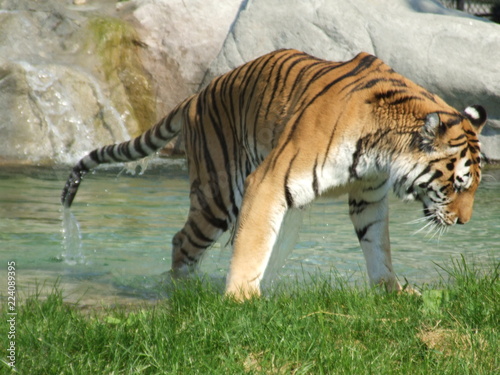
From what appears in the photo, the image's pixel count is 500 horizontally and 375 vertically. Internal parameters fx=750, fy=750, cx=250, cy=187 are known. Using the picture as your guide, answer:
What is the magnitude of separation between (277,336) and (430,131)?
1.42 metres

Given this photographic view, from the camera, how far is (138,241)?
6.17m

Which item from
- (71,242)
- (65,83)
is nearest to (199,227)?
(71,242)

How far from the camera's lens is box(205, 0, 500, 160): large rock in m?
10.4

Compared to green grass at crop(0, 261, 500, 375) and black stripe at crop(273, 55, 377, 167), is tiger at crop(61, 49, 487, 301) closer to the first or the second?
black stripe at crop(273, 55, 377, 167)

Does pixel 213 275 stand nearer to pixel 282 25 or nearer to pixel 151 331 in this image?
pixel 151 331

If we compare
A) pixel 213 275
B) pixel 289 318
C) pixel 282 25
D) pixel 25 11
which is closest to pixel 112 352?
pixel 289 318

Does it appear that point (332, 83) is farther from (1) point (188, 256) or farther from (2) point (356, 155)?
(1) point (188, 256)

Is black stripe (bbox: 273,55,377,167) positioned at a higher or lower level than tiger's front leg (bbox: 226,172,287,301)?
higher

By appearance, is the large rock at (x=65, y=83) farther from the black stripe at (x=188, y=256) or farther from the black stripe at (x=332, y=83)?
the black stripe at (x=332, y=83)

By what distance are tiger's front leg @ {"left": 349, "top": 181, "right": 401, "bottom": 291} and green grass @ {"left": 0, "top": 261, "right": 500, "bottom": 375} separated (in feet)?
2.51

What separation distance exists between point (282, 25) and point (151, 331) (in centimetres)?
891

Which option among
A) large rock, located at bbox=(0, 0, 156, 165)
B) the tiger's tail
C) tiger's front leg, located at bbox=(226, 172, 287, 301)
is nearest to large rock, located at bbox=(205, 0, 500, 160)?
large rock, located at bbox=(0, 0, 156, 165)

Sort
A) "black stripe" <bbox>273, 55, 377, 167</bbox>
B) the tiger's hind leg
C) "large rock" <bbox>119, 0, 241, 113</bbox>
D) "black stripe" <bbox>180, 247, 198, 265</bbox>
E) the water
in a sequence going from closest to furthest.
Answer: "black stripe" <bbox>273, 55, 377, 167</bbox> < the tiger's hind leg < "black stripe" <bbox>180, 247, 198, 265</bbox> < the water < "large rock" <bbox>119, 0, 241, 113</bbox>

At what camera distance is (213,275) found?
17.4 ft
